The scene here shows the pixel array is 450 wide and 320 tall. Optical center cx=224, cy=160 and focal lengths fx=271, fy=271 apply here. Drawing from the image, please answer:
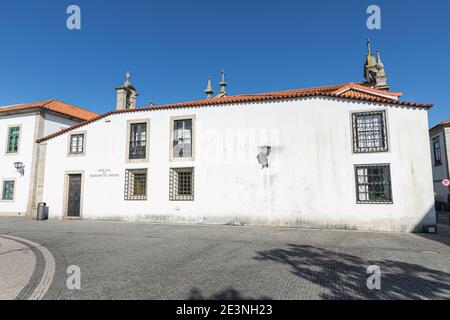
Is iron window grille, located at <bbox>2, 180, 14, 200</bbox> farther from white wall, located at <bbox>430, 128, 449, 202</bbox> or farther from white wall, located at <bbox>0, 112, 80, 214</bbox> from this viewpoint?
white wall, located at <bbox>430, 128, 449, 202</bbox>

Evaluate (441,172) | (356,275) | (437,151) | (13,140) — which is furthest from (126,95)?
(441,172)

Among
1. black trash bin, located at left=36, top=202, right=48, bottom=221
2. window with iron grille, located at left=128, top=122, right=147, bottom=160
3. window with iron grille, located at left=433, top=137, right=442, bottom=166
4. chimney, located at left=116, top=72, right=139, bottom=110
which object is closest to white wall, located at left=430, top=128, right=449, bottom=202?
window with iron grille, located at left=433, top=137, right=442, bottom=166

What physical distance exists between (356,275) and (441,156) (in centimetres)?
2344

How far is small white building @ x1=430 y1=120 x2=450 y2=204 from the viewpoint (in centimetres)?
2145

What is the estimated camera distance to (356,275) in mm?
5223

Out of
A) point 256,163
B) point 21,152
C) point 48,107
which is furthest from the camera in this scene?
point 48,107

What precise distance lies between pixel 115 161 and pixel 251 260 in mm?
12050

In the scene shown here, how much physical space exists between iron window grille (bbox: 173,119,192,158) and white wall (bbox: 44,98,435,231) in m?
0.50

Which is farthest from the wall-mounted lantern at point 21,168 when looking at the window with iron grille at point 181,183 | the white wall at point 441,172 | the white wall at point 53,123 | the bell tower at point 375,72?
the white wall at point 441,172

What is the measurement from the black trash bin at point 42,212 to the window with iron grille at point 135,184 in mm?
5369

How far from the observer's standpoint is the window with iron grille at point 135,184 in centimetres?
1548

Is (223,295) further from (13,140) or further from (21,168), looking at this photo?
(13,140)
